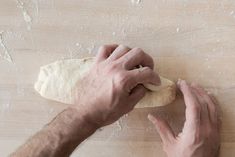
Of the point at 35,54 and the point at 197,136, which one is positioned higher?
the point at 35,54

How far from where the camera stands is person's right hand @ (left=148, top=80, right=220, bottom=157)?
1.07 meters

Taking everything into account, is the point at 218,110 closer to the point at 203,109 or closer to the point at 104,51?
the point at 203,109

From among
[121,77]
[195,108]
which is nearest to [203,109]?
[195,108]

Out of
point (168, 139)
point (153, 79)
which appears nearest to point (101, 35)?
point (153, 79)

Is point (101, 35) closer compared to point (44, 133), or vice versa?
point (44, 133)

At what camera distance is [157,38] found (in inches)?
45.4

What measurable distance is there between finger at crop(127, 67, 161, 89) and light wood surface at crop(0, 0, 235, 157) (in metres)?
0.12

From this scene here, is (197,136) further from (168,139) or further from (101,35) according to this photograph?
(101,35)

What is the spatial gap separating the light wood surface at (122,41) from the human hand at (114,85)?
96 millimetres

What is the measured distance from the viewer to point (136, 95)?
3.39 ft

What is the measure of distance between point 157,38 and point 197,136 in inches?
10.7

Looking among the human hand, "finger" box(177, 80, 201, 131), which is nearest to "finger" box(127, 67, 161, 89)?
the human hand

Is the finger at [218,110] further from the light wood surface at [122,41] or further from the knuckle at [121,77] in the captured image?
the knuckle at [121,77]

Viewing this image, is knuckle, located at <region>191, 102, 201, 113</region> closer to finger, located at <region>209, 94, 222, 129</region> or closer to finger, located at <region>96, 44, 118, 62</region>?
finger, located at <region>209, 94, 222, 129</region>
